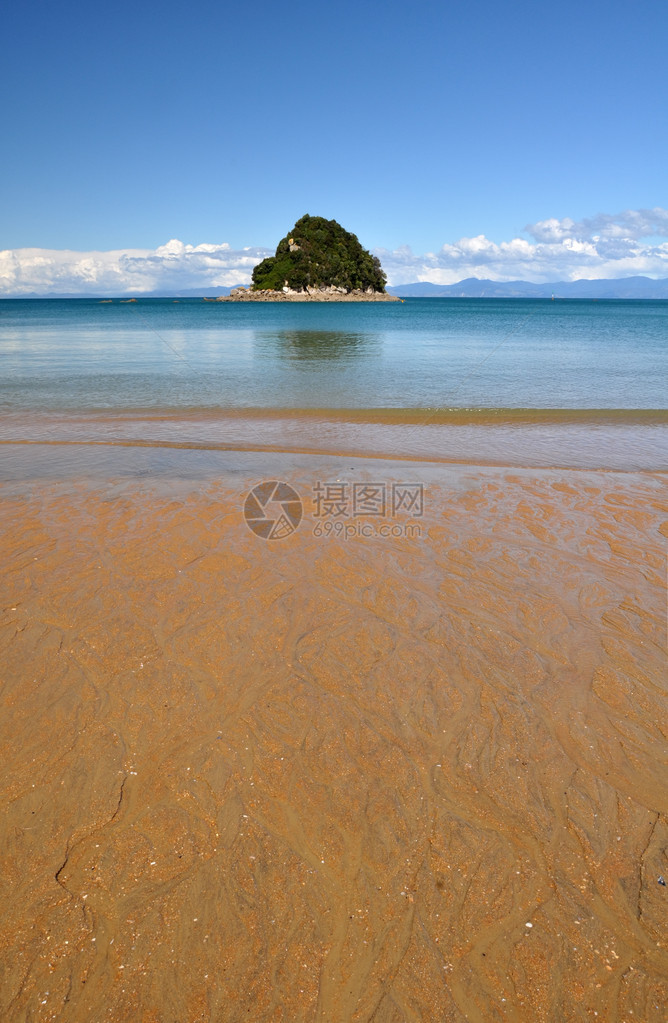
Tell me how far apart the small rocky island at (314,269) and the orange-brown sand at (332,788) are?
485 ft

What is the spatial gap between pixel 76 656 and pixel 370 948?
321 cm

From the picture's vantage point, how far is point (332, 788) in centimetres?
341

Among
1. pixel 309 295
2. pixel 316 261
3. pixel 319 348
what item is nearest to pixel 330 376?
pixel 319 348

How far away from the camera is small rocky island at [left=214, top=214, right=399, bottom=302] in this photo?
14262 cm

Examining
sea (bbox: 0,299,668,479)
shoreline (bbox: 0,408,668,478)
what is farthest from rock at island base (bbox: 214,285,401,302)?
shoreline (bbox: 0,408,668,478)

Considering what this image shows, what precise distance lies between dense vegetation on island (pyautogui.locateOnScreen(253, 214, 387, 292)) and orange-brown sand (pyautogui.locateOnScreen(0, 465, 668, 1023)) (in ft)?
485

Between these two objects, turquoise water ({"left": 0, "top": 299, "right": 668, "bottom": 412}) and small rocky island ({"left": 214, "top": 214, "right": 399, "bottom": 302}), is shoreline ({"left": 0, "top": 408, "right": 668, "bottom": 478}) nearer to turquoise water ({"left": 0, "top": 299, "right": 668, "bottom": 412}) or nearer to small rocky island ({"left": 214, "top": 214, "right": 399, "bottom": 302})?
turquoise water ({"left": 0, "top": 299, "right": 668, "bottom": 412})

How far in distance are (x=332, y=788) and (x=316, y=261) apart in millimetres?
155407

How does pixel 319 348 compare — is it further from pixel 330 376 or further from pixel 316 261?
pixel 316 261

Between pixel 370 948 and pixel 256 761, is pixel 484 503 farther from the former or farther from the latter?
pixel 370 948

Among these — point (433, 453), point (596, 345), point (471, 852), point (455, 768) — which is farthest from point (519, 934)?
point (596, 345)

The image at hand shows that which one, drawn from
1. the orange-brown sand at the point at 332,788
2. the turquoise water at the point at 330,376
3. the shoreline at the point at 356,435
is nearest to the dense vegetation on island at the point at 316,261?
the turquoise water at the point at 330,376

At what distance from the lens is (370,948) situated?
2553mm

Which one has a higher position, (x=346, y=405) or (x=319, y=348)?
(x=346, y=405)
